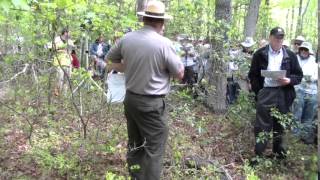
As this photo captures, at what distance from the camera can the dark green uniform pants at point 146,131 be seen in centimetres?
452

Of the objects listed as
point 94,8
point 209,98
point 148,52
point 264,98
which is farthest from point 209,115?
point 148,52

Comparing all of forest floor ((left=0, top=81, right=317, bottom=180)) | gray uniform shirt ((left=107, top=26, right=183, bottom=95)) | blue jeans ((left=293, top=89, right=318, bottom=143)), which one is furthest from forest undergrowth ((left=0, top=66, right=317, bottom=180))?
gray uniform shirt ((left=107, top=26, right=183, bottom=95))

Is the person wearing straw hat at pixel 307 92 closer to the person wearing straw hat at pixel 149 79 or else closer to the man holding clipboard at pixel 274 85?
the man holding clipboard at pixel 274 85

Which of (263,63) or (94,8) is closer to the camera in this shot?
(94,8)

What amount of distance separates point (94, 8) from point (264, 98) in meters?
2.57

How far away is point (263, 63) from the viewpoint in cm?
619

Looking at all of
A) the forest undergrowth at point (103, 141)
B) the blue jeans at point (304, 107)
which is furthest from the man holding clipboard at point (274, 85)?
the blue jeans at point (304, 107)

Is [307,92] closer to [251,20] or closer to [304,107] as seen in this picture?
[304,107]

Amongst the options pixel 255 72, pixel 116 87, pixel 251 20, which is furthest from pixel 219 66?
pixel 251 20

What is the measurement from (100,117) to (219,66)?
8.84 feet

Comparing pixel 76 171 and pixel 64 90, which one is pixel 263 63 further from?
pixel 64 90

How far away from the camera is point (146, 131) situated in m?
4.57

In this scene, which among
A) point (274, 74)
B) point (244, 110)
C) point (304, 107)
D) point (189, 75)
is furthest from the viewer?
point (189, 75)

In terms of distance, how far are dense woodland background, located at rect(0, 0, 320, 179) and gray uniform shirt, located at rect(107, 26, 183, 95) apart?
85 cm
